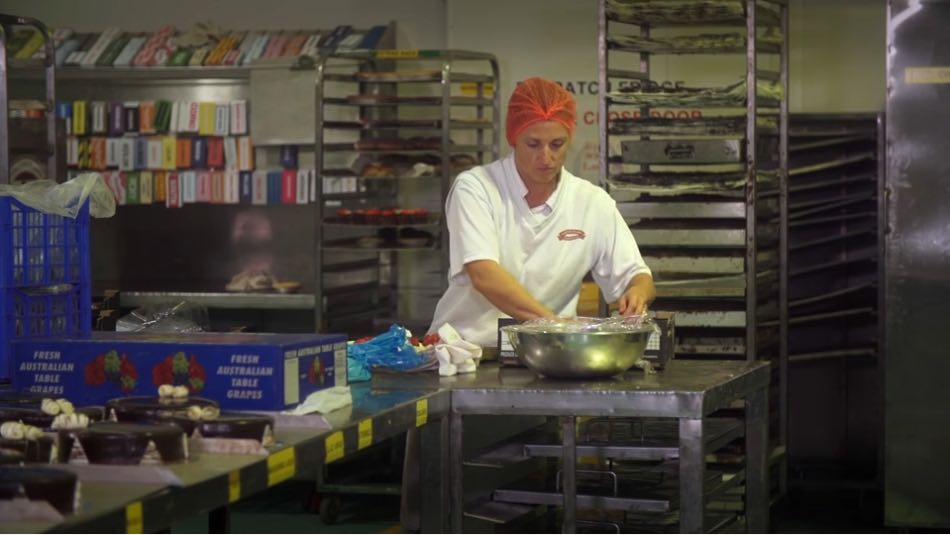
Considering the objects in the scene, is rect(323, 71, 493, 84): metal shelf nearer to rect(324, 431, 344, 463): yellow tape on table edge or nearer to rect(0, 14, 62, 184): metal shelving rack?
rect(0, 14, 62, 184): metal shelving rack

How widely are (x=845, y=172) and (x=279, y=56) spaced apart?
10.1 ft

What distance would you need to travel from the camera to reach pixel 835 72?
746 cm

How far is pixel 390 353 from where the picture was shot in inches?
160

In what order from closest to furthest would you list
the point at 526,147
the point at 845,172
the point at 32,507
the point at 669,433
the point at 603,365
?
the point at 32,507 → the point at 603,365 → the point at 669,433 → the point at 526,147 → the point at 845,172

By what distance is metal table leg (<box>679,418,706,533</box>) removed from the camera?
364 cm

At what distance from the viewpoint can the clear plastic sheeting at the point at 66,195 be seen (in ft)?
12.1

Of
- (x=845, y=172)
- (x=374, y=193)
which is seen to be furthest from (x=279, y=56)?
(x=845, y=172)

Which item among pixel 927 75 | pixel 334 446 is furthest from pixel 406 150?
pixel 334 446

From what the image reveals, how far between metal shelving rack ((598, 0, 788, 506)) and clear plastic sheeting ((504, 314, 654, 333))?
232 cm

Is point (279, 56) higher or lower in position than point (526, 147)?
higher

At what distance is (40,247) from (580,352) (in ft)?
4.69

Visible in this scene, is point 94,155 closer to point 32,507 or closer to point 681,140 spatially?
point 681,140

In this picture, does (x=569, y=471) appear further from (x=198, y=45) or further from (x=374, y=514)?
(x=198, y=45)

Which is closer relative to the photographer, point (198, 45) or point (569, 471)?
point (569, 471)
